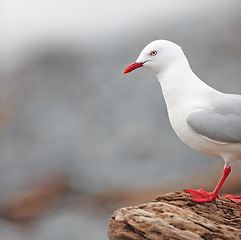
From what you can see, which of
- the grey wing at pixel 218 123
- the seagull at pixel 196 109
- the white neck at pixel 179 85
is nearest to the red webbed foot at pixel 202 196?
the seagull at pixel 196 109

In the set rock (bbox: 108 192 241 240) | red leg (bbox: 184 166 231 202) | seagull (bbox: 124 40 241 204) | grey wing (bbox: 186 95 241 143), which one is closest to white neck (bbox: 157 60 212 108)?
seagull (bbox: 124 40 241 204)

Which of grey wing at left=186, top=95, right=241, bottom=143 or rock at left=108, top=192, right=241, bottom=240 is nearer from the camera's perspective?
rock at left=108, top=192, right=241, bottom=240

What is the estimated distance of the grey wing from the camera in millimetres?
2211

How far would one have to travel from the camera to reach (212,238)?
200cm

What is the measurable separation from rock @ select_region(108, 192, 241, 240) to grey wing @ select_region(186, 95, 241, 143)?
434mm

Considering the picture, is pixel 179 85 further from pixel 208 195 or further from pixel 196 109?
pixel 208 195

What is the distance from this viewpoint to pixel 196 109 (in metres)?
2.25

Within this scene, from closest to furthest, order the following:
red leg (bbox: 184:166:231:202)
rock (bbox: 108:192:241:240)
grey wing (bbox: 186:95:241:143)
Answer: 1. rock (bbox: 108:192:241:240)
2. grey wing (bbox: 186:95:241:143)
3. red leg (bbox: 184:166:231:202)

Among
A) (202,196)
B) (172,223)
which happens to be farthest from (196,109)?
(172,223)

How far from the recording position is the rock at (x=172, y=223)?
77.9 inches

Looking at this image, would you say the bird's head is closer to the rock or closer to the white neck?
the white neck

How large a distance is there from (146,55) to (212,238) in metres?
1.13

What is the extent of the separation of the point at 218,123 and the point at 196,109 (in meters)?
0.15

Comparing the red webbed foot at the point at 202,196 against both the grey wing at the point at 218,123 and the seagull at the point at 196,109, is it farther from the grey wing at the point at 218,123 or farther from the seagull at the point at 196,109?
the grey wing at the point at 218,123
